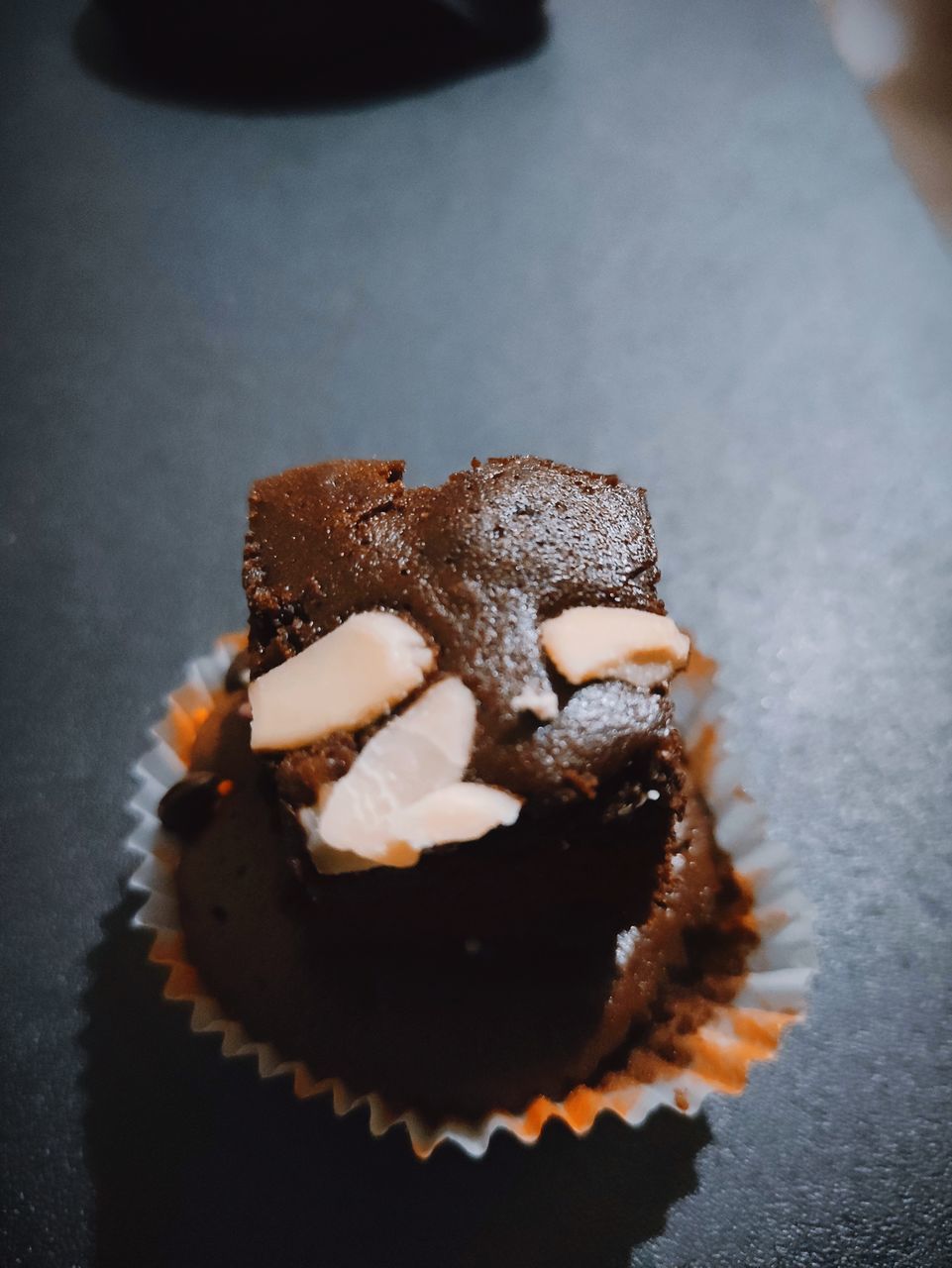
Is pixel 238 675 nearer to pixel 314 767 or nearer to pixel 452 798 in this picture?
pixel 314 767

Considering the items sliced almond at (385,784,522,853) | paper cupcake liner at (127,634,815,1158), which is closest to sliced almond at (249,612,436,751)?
sliced almond at (385,784,522,853)

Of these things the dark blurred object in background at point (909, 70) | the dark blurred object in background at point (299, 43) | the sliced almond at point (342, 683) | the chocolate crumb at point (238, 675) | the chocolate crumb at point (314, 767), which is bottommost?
the chocolate crumb at point (314, 767)

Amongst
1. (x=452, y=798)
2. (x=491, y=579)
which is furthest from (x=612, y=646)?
(x=452, y=798)

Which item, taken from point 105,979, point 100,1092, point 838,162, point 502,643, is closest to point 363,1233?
point 100,1092

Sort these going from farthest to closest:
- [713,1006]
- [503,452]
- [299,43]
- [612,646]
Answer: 1. [299,43]
2. [503,452]
3. [713,1006]
4. [612,646]

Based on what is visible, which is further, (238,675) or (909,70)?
(909,70)

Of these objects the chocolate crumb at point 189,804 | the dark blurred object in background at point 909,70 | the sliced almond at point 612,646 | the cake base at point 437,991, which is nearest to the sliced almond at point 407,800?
the sliced almond at point 612,646

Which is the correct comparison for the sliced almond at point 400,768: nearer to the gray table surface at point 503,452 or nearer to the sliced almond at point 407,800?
the sliced almond at point 407,800

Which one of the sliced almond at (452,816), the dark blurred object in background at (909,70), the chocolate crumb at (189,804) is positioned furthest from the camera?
the dark blurred object in background at (909,70)
